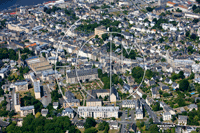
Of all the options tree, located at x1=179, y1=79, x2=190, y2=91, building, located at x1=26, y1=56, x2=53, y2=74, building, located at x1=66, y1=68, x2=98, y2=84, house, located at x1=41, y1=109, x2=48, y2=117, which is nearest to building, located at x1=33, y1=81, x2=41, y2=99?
house, located at x1=41, y1=109, x2=48, y2=117

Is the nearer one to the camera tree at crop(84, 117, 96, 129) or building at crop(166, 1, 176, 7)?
tree at crop(84, 117, 96, 129)

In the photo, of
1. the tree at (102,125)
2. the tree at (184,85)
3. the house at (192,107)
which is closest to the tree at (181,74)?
the tree at (184,85)

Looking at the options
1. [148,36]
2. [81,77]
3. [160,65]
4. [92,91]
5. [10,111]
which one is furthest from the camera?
[148,36]

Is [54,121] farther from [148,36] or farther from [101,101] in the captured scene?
[148,36]

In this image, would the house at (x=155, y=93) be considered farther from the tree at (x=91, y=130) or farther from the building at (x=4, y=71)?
the building at (x=4, y=71)

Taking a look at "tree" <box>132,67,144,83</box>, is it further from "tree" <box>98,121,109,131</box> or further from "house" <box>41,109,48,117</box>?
"house" <box>41,109,48,117</box>

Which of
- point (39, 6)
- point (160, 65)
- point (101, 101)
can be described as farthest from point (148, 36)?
point (39, 6)
